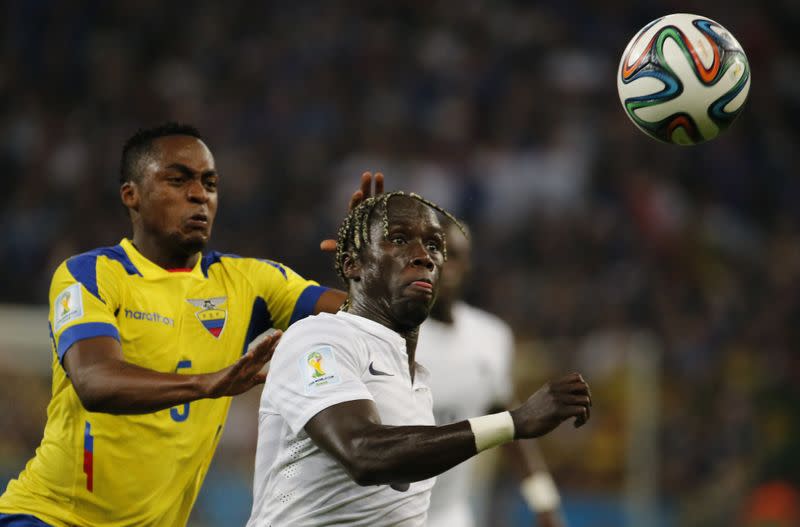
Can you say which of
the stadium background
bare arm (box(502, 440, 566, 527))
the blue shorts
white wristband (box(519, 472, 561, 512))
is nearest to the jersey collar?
the blue shorts

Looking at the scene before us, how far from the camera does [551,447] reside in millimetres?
10234

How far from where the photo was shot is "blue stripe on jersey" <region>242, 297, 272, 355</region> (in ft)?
16.0

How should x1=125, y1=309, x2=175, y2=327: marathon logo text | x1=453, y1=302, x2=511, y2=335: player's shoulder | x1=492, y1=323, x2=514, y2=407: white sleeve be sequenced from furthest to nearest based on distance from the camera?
1. x1=453, y1=302, x2=511, y2=335: player's shoulder
2. x1=492, y1=323, x2=514, y2=407: white sleeve
3. x1=125, y1=309, x2=175, y2=327: marathon logo text

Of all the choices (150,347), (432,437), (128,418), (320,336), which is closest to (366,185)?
(150,347)

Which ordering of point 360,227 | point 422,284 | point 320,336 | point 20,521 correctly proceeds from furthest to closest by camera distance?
1. point 20,521
2. point 360,227
3. point 422,284
4. point 320,336

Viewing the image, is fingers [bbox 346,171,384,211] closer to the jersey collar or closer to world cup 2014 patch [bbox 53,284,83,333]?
the jersey collar

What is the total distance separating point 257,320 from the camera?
16.1 ft

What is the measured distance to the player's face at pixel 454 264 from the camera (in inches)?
251

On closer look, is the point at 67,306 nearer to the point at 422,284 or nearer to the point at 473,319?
the point at 422,284

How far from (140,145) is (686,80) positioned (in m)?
2.21

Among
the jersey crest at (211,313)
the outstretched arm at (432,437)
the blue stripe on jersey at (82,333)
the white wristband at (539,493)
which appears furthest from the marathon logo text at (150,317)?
the white wristband at (539,493)

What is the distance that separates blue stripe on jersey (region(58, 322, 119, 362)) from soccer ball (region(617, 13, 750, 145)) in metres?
2.32

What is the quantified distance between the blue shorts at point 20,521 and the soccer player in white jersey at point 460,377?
2.21 metres

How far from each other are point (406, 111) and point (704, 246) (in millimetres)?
3679
